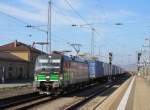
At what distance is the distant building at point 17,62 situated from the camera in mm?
72231

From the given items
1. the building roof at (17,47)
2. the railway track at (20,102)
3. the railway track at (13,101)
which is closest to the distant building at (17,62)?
the building roof at (17,47)

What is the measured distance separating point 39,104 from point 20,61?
5875cm

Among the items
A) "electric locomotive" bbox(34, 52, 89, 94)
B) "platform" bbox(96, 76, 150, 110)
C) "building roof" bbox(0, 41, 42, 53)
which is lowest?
"platform" bbox(96, 76, 150, 110)

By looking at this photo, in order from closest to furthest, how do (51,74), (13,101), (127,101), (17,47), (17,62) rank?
1. (13,101)
2. (127,101)
3. (51,74)
4. (17,62)
5. (17,47)

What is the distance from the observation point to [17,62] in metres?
80.1

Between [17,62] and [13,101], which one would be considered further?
[17,62]

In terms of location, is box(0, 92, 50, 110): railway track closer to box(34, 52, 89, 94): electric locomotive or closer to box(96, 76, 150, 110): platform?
box(34, 52, 89, 94): electric locomotive

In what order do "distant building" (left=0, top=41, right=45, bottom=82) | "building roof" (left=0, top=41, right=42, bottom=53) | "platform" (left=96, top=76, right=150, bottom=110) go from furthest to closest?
"building roof" (left=0, top=41, right=42, bottom=53)
"distant building" (left=0, top=41, right=45, bottom=82)
"platform" (left=96, top=76, right=150, bottom=110)

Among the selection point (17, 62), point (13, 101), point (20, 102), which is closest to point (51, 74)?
point (13, 101)

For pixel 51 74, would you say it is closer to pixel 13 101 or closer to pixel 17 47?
pixel 13 101

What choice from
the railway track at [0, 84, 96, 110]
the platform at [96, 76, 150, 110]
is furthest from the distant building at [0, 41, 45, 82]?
the railway track at [0, 84, 96, 110]

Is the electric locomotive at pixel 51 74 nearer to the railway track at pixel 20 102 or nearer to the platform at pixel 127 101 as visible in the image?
the railway track at pixel 20 102

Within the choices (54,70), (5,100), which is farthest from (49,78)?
(5,100)

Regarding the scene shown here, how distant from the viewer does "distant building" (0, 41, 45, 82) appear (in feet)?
237
